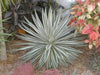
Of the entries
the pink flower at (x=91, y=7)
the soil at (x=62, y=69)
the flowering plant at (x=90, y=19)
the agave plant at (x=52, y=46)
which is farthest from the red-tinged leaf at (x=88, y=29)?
the soil at (x=62, y=69)

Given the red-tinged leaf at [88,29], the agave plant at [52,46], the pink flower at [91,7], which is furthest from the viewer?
the agave plant at [52,46]

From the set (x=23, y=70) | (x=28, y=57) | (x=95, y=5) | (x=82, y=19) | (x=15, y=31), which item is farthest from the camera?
(x=15, y=31)

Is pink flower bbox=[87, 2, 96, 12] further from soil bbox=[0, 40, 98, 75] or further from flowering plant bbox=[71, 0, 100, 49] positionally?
soil bbox=[0, 40, 98, 75]

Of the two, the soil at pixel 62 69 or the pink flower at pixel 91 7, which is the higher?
the pink flower at pixel 91 7

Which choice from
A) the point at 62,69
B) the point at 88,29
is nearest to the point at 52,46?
the point at 62,69

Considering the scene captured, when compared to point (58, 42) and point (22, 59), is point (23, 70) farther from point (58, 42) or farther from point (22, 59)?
point (22, 59)

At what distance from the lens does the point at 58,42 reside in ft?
9.23

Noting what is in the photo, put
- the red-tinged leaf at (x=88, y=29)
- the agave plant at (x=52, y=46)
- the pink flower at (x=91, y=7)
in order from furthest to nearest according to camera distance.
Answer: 1. the agave plant at (x=52, y=46)
2. the red-tinged leaf at (x=88, y=29)
3. the pink flower at (x=91, y=7)

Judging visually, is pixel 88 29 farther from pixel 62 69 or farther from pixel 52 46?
pixel 62 69

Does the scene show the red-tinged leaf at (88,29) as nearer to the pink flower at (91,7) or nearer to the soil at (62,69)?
the pink flower at (91,7)

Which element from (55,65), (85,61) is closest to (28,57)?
(55,65)

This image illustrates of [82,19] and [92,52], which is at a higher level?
[82,19]

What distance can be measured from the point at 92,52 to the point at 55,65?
0.93 m

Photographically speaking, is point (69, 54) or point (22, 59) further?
point (22, 59)
